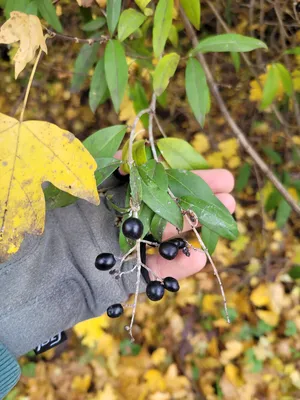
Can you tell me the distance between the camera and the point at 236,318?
2246 millimetres

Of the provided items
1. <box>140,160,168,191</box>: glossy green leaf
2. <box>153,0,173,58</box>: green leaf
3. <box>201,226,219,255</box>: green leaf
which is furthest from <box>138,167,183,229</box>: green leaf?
<box>153,0,173,58</box>: green leaf

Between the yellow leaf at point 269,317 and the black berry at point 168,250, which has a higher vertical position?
the black berry at point 168,250

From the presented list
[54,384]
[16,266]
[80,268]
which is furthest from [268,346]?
[16,266]

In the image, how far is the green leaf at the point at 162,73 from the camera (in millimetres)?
960

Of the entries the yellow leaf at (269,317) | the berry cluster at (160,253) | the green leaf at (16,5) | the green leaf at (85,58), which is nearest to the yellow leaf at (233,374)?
the yellow leaf at (269,317)

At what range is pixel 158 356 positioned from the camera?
7.14 feet

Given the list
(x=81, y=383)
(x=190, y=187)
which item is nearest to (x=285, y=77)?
(x=190, y=187)

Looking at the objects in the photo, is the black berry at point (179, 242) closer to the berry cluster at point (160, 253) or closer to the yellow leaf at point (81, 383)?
the berry cluster at point (160, 253)

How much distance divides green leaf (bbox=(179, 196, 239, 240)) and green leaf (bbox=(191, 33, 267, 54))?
1.23 ft

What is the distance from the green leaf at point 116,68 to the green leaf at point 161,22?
0.10 metres

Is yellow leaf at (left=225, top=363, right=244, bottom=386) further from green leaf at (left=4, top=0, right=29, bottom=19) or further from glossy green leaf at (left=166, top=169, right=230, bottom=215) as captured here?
green leaf at (left=4, top=0, right=29, bottom=19)

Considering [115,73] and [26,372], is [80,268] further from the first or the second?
[26,372]

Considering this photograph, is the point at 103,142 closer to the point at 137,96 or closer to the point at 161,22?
the point at 161,22

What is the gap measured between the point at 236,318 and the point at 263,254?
1.21 feet
